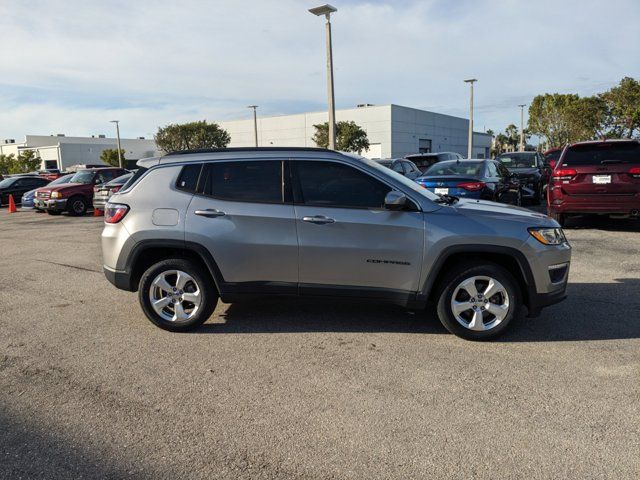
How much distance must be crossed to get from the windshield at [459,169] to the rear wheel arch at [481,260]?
6.42 metres

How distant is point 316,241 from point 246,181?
0.91 metres

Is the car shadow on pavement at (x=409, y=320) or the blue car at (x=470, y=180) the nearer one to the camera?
the car shadow on pavement at (x=409, y=320)

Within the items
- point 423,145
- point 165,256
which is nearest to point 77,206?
point 165,256

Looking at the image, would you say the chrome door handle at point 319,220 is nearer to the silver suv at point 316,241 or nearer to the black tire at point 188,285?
the silver suv at point 316,241

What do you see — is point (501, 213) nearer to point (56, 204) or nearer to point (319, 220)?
point (319, 220)

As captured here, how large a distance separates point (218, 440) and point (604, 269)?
641cm

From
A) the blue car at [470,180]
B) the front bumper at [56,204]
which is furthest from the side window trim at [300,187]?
the front bumper at [56,204]

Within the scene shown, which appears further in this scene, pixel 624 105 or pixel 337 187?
pixel 624 105

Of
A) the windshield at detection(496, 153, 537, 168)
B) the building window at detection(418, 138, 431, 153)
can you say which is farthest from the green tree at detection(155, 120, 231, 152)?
the windshield at detection(496, 153, 537, 168)

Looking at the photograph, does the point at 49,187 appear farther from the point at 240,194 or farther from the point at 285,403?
the point at 285,403

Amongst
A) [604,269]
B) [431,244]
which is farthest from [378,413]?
[604,269]

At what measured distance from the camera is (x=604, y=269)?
7.30 metres

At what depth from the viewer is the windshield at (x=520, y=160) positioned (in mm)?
16906

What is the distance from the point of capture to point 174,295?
4895 mm
